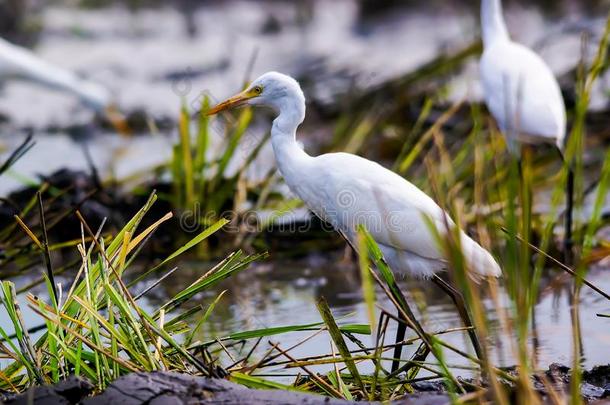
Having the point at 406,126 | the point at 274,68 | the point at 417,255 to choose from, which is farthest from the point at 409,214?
the point at 274,68

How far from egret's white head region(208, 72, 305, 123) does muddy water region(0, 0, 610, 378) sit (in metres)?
0.92

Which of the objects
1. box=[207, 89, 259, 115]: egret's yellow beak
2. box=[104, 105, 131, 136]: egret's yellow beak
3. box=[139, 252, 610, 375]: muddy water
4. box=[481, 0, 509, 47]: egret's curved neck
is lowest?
box=[139, 252, 610, 375]: muddy water

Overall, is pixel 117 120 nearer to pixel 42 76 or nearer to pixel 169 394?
pixel 42 76

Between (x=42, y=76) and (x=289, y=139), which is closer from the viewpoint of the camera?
(x=289, y=139)

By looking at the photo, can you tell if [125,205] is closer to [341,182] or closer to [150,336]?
[341,182]

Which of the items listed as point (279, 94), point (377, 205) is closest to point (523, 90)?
point (377, 205)

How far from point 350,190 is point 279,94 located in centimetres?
46

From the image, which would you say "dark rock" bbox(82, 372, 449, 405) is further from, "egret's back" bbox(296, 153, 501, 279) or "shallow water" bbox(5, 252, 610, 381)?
"egret's back" bbox(296, 153, 501, 279)

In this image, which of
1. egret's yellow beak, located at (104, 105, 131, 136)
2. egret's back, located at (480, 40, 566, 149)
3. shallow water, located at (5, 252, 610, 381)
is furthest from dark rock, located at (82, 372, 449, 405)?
egret's yellow beak, located at (104, 105, 131, 136)

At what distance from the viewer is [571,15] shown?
13.3 meters

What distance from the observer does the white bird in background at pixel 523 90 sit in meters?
5.26

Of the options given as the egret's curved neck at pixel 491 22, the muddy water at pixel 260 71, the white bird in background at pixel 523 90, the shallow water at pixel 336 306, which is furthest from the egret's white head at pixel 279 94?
the egret's curved neck at pixel 491 22

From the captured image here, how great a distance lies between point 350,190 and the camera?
12.7 ft

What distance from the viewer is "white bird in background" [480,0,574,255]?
5262 millimetres
